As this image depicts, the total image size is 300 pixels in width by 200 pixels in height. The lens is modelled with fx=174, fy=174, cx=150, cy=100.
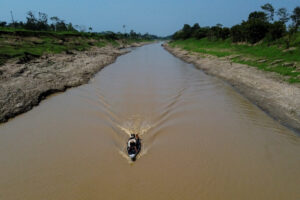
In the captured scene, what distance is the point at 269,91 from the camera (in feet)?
46.5

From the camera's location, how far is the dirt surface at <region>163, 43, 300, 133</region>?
35.6ft

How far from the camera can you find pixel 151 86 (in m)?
18.0

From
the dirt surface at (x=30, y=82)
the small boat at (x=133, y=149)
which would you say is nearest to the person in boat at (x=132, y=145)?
the small boat at (x=133, y=149)

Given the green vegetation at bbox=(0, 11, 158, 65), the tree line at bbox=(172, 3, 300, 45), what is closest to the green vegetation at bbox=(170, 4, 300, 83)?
the tree line at bbox=(172, 3, 300, 45)

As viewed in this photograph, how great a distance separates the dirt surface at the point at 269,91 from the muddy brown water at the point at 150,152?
Answer: 84cm

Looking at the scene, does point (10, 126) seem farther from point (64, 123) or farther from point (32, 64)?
point (32, 64)

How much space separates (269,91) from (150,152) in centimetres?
1187

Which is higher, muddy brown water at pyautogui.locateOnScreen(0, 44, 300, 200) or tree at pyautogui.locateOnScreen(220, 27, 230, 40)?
tree at pyautogui.locateOnScreen(220, 27, 230, 40)

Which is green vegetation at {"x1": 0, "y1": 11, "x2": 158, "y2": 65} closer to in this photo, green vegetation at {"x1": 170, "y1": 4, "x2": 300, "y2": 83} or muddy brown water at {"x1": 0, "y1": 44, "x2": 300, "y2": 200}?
muddy brown water at {"x1": 0, "y1": 44, "x2": 300, "y2": 200}

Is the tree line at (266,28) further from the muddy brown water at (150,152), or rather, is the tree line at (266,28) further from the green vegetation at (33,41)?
the green vegetation at (33,41)

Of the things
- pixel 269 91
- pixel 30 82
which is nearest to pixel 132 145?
pixel 269 91

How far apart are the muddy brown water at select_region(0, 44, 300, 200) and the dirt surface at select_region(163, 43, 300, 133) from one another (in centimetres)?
84

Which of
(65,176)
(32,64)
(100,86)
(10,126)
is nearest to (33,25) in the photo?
(32,64)

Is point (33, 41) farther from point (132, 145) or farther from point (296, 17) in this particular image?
point (296, 17)
